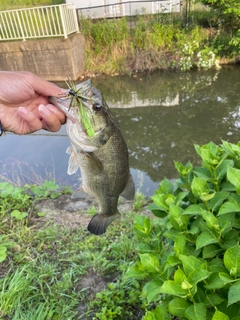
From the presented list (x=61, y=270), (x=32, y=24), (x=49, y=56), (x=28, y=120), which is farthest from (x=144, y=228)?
(x=32, y=24)

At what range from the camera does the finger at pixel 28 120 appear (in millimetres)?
1861

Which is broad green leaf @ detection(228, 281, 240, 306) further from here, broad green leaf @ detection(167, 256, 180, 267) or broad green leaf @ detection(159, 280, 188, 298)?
broad green leaf @ detection(167, 256, 180, 267)

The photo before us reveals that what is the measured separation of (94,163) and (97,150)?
0.08m

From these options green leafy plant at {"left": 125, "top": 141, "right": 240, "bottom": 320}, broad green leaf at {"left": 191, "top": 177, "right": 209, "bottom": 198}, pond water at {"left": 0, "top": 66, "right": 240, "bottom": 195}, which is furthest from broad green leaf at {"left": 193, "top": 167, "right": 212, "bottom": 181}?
pond water at {"left": 0, "top": 66, "right": 240, "bottom": 195}

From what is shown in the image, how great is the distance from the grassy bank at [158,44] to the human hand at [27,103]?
9136 millimetres

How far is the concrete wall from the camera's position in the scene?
1019 centimetres

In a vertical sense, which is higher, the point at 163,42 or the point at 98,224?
the point at 98,224

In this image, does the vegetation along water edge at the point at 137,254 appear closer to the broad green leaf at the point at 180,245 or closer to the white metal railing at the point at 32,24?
the broad green leaf at the point at 180,245

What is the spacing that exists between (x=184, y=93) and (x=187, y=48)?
1.88 meters

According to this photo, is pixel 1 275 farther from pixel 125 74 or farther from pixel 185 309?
pixel 125 74

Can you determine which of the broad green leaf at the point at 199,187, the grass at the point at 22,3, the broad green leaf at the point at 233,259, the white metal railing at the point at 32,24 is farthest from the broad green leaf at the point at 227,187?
the grass at the point at 22,3

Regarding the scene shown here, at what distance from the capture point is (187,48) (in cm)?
1017

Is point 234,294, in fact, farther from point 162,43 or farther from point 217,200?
point 162,43

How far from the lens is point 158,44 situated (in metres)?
10.5
